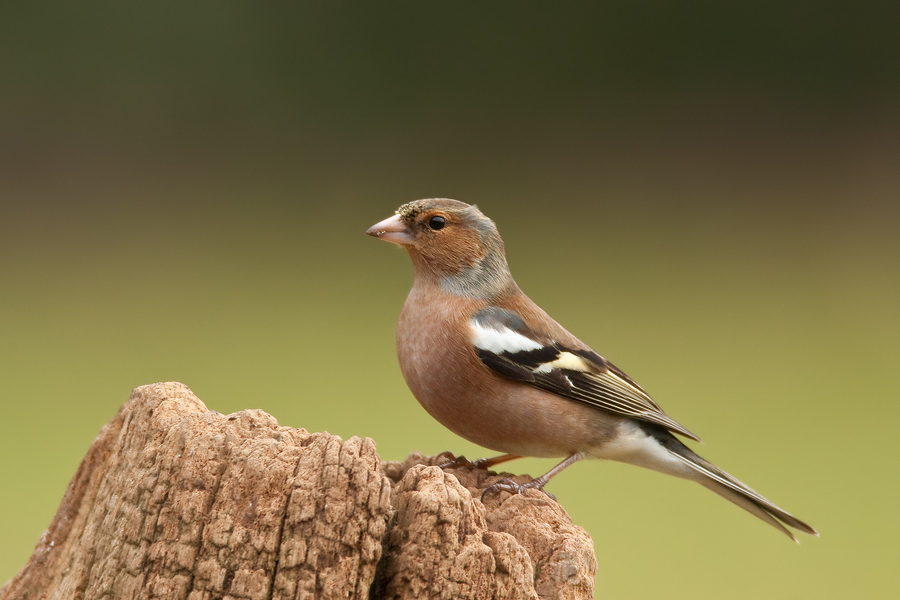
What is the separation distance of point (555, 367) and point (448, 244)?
80 cm

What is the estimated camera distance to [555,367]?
4.09 meters

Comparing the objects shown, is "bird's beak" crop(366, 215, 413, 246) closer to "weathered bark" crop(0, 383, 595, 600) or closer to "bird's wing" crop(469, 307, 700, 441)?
"bird's wing" crop(469, 307, 700, 441)

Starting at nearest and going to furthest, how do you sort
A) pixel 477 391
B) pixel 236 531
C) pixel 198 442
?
pixel 236 531
pixel 198 442
pixel 477 391

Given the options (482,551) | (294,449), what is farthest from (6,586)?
(482,551)

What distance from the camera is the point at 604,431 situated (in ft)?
13.4

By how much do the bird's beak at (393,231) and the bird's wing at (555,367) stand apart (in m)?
0.55

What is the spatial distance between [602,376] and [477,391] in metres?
0.71

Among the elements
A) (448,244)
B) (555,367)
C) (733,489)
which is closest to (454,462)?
(555,367)

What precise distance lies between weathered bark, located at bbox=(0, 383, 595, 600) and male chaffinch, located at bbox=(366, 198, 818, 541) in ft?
3.54

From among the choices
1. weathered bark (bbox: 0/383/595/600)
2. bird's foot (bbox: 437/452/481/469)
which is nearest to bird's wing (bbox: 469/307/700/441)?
bird's foot (bbox: 437/452/481/469)

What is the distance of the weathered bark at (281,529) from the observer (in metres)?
2.31

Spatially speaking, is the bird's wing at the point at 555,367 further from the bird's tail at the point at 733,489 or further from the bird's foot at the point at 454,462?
the bird's foot at the point at 454,462

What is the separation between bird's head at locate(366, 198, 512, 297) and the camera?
171 inches

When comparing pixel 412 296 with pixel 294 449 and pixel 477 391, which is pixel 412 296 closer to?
pixel 477 391
